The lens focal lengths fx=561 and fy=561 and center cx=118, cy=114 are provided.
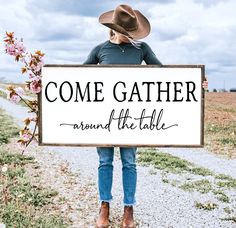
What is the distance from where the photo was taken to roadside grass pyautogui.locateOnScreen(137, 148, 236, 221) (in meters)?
8.62

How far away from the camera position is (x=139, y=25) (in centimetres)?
563

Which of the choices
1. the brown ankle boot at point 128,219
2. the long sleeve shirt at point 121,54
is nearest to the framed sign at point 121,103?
the long sleeve shirt at point 121,54

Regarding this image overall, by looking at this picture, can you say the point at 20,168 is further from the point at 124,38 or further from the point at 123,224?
the point at 124,38

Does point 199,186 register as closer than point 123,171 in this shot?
No

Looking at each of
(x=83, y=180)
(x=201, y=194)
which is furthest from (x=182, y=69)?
(x=83, y=180)

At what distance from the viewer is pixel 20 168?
9570 millimetres

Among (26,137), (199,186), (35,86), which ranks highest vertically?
(35,86)

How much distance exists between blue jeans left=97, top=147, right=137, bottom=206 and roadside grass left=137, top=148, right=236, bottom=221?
1.99 meters

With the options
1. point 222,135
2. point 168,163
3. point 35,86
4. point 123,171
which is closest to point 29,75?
point 35,86

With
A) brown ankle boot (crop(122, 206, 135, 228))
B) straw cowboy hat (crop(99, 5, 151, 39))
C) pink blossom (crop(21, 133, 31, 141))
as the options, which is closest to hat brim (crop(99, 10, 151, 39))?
straw cowboy hat (crop(99, 5, 151, 39))

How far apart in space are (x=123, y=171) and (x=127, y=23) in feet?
5.07

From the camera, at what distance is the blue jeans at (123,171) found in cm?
574

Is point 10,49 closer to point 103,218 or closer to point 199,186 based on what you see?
point 103,218

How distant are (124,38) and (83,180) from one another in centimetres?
409
